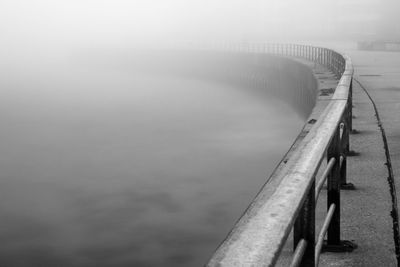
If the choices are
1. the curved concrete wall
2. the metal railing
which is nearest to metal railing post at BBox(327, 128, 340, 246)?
the metal railing

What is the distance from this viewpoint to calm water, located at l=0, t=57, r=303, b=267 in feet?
57.7

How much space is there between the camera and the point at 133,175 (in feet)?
84.5

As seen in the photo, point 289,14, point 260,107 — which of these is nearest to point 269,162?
point 260,107

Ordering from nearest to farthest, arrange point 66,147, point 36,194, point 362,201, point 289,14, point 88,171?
point 362,201, point 36,194, point 88,171, point 66,147, point 289,14

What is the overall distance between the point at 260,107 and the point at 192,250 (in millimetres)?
27750

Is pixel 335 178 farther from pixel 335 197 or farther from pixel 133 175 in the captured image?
pixel 133 175

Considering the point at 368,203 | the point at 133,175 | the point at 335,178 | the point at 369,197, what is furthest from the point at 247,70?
the point at 335,178

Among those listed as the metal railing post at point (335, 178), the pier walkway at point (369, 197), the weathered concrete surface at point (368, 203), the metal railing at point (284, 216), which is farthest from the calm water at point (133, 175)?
the metal railing at point (284, 216)

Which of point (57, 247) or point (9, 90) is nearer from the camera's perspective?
point (57, 247)

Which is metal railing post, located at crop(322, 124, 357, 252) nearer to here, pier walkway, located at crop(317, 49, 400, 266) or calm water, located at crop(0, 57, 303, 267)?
pier walkway, located at crop(317, 49, 400, 266)

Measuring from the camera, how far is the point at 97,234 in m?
18.6

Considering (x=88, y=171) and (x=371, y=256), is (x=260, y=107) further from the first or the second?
(x=371, y=256)

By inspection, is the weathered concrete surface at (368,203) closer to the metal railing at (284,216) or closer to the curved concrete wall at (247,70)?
the metal railing at (284,216)

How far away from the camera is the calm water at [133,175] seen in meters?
17.6
